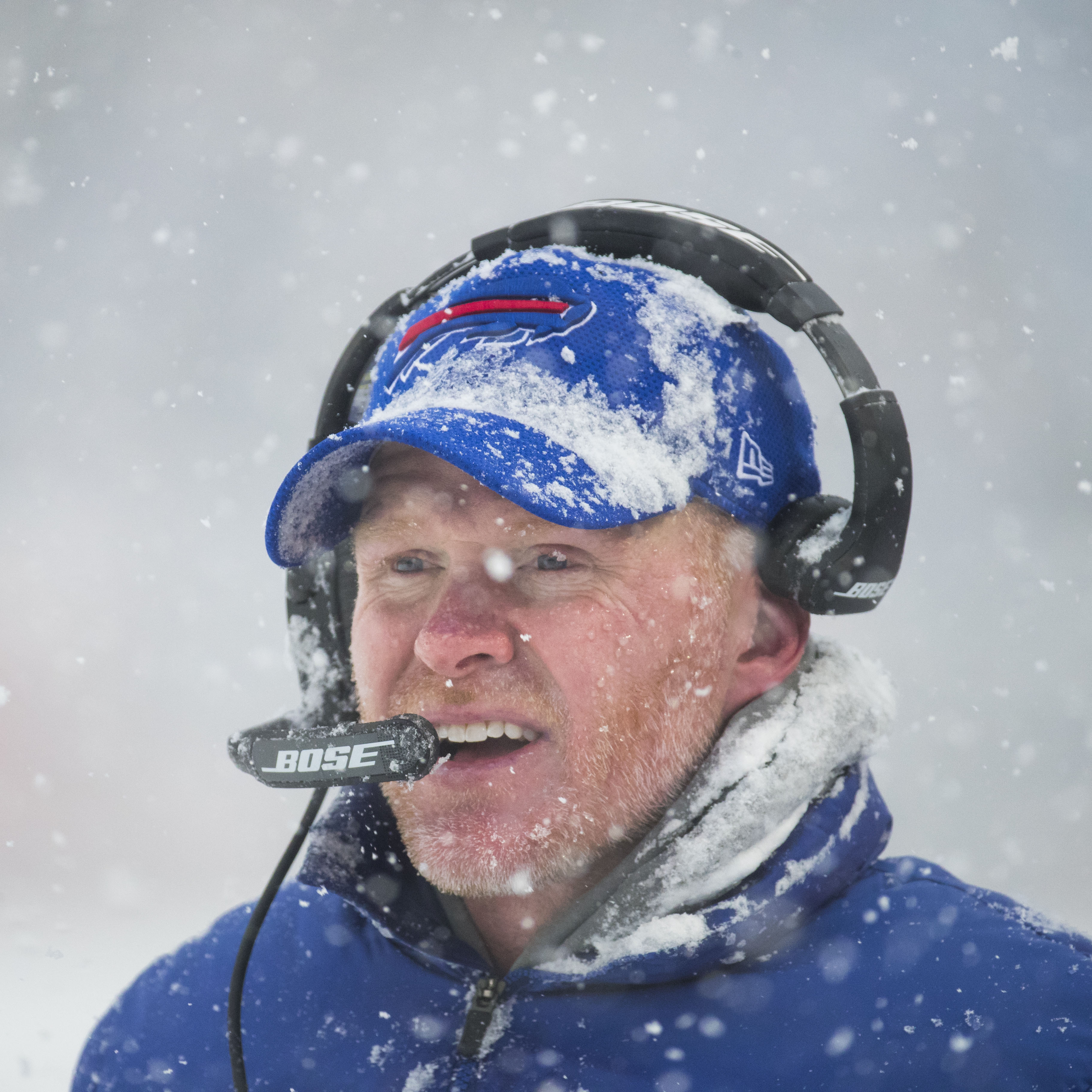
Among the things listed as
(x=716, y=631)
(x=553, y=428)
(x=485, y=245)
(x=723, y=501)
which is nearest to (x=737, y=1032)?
(x=716, y=631)

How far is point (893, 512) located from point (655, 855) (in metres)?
0.65

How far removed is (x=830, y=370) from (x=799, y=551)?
11.9 inches

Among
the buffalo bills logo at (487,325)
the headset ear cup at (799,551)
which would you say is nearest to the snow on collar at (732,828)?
the headset ear cup at (799,551)

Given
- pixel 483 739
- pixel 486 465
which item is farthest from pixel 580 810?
pixel 486 465

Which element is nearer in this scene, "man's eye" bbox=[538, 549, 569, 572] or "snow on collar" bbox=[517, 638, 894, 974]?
"snow on collar" bbox=[517, 638, 894, 974]

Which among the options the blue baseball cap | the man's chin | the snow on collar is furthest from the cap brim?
the man's chin

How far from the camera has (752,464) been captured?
162 cm

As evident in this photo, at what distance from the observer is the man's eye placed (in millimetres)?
1582

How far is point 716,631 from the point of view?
163 centimetres

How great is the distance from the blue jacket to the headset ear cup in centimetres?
31

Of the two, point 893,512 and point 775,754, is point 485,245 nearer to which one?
point 893,512

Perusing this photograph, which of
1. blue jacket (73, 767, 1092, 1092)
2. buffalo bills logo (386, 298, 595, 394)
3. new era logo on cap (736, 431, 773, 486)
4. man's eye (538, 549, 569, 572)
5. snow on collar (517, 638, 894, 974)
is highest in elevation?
buffalo bills logo (386, 298, 595, 394)

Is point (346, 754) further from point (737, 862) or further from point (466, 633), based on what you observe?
point (737, 862)

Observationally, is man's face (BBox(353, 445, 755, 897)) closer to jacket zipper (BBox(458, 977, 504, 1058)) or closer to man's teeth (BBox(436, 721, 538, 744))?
man's teeth (BBox(436, 721, 538, 744))
